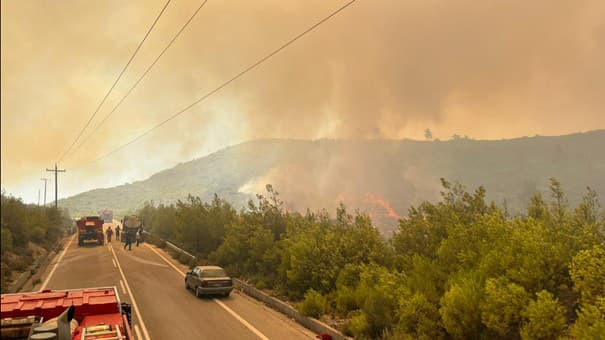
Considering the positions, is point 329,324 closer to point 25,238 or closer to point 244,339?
point 244,339

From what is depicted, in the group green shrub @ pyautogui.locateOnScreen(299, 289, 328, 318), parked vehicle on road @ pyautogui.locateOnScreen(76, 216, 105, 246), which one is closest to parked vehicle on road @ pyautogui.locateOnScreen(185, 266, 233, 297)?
green shrub @ pyautogui.locateOnScreen(299, 289, 328, 318)

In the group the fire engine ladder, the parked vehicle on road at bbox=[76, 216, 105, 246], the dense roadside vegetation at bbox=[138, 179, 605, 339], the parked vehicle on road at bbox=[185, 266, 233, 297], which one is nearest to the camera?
the fire engine ladder

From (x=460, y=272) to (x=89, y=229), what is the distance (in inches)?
1813

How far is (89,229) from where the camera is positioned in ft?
155

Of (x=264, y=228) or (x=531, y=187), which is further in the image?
(x=531, y=187)

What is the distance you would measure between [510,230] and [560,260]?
1691 mm

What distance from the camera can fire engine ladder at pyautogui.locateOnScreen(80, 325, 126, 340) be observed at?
24.2 feet

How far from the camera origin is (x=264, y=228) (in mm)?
27016

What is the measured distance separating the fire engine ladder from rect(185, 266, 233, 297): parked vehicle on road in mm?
12873

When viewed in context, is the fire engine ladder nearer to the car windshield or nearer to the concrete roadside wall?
the concrete roadside wall

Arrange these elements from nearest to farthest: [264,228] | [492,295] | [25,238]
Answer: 1. [492,295]
2. [264,228]
3. [25,238]

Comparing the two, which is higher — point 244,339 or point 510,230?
point 510,230

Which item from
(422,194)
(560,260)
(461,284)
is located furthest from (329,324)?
(422,194)

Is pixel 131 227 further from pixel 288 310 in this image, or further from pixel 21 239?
pixel 288 310
